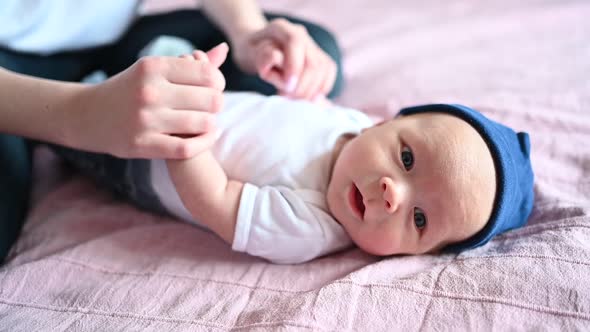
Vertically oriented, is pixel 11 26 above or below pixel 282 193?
above

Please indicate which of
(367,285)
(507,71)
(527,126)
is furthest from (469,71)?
(367,285)

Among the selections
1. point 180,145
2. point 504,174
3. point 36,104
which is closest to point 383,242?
point 504,174

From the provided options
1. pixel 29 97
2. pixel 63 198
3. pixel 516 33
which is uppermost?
pixel 29 97

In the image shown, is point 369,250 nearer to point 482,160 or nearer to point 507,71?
point 482,160

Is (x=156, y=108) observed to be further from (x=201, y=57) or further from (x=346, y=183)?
(x=346, y=183)

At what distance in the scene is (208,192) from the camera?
0.71 meters

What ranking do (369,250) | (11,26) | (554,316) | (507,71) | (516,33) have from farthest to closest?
(516,33) → (507,71) → (11,26) → (369,250) → (554,316)

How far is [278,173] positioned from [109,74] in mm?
435

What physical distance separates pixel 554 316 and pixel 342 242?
0.92 ft

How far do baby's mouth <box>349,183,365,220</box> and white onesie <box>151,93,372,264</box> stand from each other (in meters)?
0.04

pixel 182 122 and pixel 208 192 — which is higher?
pixel 182 122

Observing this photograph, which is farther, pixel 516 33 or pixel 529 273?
pixel 516 33

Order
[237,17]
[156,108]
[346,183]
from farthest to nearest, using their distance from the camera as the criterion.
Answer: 1. [237,17]
2. [346,183]
3. [156,108]

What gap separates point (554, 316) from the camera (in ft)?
1.96
